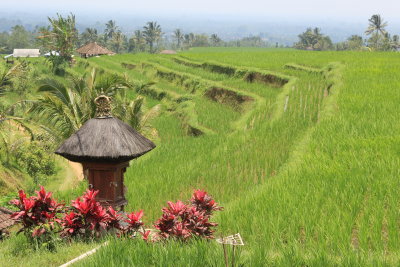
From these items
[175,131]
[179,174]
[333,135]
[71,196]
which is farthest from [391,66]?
[71,196]

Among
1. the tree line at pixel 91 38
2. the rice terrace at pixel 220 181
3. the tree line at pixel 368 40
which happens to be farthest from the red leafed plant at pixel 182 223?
the tree line at pixel 368 40

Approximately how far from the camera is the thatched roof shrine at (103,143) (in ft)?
18.3

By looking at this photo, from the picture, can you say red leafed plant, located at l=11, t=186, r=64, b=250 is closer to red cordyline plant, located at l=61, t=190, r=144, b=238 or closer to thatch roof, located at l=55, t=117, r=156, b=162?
red cordyline plant, located at l=61, t=190, r=144, b=238

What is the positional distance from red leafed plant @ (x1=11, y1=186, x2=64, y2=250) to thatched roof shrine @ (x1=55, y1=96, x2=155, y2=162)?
601mm

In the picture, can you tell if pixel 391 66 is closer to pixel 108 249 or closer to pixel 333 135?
pixel 333 135

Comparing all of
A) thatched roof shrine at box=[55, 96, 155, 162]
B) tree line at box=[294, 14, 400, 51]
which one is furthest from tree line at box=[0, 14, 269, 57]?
thatched roof shrine at box=[55, 96, 155, 162]

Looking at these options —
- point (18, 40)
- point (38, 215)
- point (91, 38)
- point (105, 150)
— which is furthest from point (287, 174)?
point (18, 40)

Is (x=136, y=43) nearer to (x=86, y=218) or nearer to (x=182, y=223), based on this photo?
(x=86, y=218)

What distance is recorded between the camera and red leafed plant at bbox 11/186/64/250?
18.1ft

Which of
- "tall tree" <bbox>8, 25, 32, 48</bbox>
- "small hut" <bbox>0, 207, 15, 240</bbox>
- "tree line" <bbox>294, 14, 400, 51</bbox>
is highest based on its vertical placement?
"tree line" <bbox>294, 14, 400, 51</bbox>

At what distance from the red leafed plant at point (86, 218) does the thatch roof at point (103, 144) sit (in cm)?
46

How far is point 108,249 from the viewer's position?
4496 mm

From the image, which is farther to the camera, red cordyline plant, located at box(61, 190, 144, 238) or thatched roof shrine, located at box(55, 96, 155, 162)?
thatched roof shrine, located at box(55, 96, 155, 162)

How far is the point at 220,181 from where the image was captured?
9656 mm
